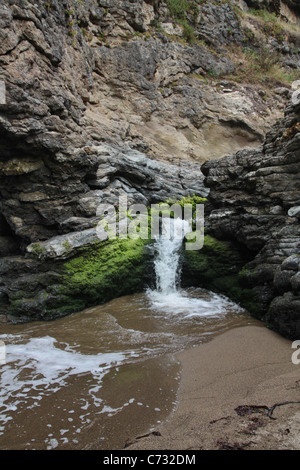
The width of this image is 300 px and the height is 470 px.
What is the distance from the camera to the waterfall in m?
8.91

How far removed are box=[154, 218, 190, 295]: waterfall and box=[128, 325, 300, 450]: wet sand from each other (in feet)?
11.5

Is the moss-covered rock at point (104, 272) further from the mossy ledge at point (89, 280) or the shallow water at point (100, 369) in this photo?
the shallow water at point (100, 369)

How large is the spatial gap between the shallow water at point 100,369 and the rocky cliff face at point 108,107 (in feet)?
5.68

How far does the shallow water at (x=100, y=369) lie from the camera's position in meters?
3.15

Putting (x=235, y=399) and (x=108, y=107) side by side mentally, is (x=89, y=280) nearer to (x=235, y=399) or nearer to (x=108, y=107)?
(x=235, y=399)

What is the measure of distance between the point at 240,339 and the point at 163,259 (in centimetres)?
413

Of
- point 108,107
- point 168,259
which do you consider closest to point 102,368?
point 168,259

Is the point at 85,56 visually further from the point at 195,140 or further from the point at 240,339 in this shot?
the point at 240,339

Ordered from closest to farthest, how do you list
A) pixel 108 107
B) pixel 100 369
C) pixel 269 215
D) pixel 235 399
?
pixel 235 399 → pixel 100 369 → pixel 269 215 → pixel 108 107

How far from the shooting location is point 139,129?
14.8 metres

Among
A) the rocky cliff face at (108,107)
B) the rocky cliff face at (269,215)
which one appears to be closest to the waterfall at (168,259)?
the rocky cliff face at (269,215)

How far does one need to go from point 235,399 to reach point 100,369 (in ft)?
7.15

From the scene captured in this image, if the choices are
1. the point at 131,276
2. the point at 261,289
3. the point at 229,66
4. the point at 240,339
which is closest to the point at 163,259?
the point at 131,276

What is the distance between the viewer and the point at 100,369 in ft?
15.1
